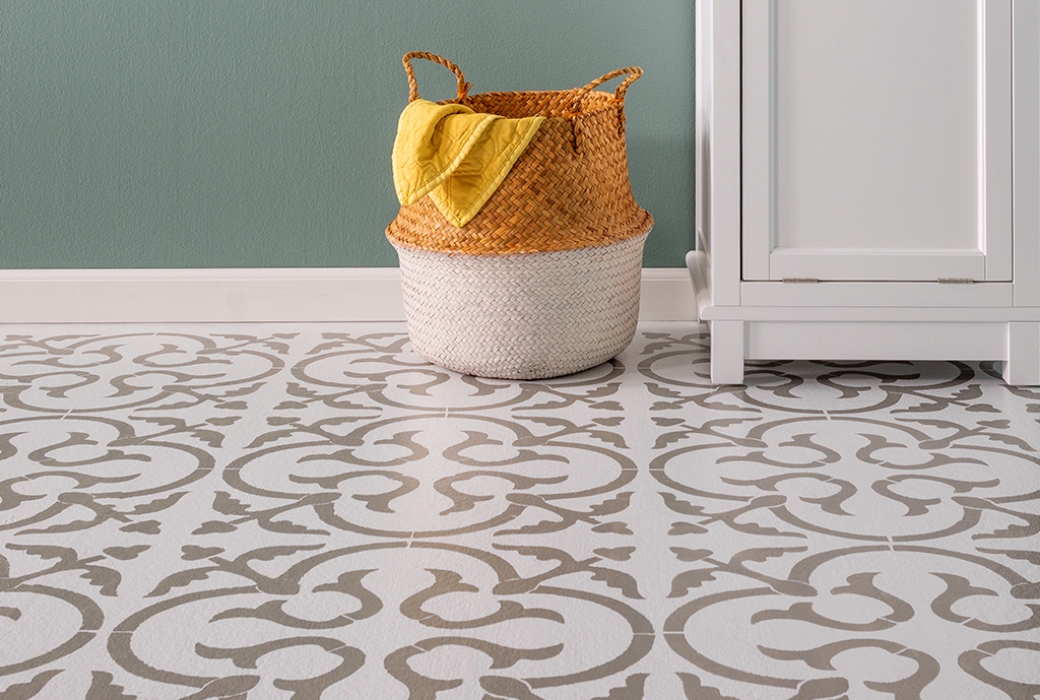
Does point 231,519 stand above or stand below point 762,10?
below

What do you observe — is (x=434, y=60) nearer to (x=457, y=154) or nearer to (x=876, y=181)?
(x=457, y=154)

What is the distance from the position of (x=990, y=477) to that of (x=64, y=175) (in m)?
1.84

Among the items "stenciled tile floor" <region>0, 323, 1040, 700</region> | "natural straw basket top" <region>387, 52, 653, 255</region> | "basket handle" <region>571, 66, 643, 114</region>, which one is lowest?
"stenciled tile floor" <region>0, 323, 1040, 700</region>

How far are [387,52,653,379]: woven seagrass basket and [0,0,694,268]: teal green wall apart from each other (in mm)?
251

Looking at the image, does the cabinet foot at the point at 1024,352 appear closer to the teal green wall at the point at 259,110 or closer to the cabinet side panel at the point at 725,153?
the cabinet side panel at the point at 725,153

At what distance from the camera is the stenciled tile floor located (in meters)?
1.06

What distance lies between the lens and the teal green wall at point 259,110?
7.38ft

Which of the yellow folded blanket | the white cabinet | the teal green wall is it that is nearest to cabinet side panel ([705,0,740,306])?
the white cabinet

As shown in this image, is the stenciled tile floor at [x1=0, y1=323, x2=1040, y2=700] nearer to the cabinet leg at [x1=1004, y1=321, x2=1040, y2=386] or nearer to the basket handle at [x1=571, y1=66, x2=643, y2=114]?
the cabinet leg at [x1=1004, y1=321, x2=1040, y2=386]

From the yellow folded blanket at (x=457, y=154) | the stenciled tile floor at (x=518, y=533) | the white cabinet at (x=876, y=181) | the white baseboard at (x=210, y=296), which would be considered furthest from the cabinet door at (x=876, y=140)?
the white baseboard at (x=210, y=296)

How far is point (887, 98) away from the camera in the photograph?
181cm

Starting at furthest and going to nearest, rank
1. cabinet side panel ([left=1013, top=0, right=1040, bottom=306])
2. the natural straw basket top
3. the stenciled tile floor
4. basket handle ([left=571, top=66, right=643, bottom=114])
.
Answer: basket handle ([left=571, top=66, right=643, bottom=114]), the natural straw basket top, cabinet side panel ([left=1013, top=0, right=1040, bottom=306]), the stenciled tile floor

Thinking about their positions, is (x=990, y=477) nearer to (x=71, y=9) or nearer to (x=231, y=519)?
(x=231, y=519)

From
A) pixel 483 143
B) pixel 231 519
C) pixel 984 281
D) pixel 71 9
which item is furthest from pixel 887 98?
pixel 71 9
